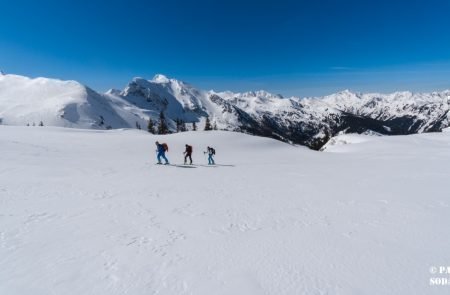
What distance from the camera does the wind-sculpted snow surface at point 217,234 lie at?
24.9 feet

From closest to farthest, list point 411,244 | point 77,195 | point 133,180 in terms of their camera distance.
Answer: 1. point 411,244
2. point 77,195
3. point 133,180

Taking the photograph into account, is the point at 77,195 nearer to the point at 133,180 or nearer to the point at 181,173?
the point at 133,180

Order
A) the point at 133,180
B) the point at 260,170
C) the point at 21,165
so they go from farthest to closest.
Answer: the point at 260,170 → the point at 21,165 → the point at 133,180

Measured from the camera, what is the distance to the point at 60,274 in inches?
303

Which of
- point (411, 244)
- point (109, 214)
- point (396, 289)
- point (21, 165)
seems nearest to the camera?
point (396, 289)

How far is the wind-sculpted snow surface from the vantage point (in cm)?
760

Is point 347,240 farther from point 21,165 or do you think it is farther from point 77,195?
point 21,165

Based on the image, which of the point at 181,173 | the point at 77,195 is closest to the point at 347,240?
the point at 77,195

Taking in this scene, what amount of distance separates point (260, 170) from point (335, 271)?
55.4 ft

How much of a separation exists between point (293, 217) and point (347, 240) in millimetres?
2696

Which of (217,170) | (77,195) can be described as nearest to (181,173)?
(217,170)

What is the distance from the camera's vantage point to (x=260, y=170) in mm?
25016

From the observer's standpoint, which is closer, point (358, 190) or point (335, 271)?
point (335, 271)

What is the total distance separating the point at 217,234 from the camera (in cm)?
1052
